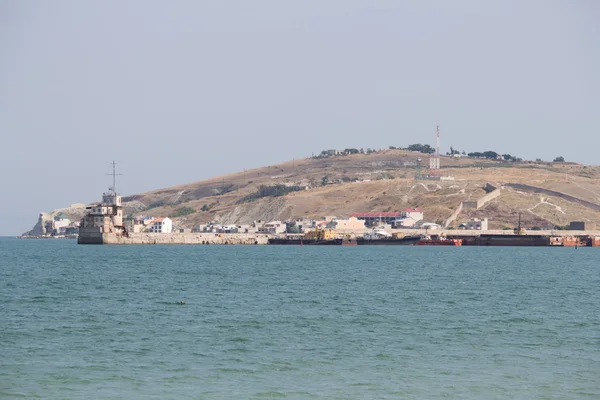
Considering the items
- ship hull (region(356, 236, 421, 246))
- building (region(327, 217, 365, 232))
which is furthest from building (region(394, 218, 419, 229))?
ship hull (region(356, 236, 421, 246))

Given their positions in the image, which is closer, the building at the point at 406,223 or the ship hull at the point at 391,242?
the ship hull at the point at 391,242

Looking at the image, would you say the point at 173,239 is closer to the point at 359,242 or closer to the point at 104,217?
the point at 104,217

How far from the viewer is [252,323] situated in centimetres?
3491

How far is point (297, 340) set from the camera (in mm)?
30641

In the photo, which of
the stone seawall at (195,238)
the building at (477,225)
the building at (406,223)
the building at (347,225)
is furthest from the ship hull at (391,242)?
the building at (406,223)

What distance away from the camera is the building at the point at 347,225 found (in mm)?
173675

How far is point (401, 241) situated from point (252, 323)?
11995 centimetres

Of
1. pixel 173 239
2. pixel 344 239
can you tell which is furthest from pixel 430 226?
pixel 173 239

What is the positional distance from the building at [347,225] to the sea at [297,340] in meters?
118

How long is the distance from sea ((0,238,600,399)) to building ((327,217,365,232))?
118 meters

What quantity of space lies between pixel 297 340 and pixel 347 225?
145 metres

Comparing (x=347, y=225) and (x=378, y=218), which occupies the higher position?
(x=378, y=218)

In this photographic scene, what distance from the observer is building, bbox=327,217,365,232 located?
570 ft

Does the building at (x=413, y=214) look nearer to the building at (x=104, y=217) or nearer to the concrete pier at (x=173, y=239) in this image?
the concrete pier at (x=173, y=239)
